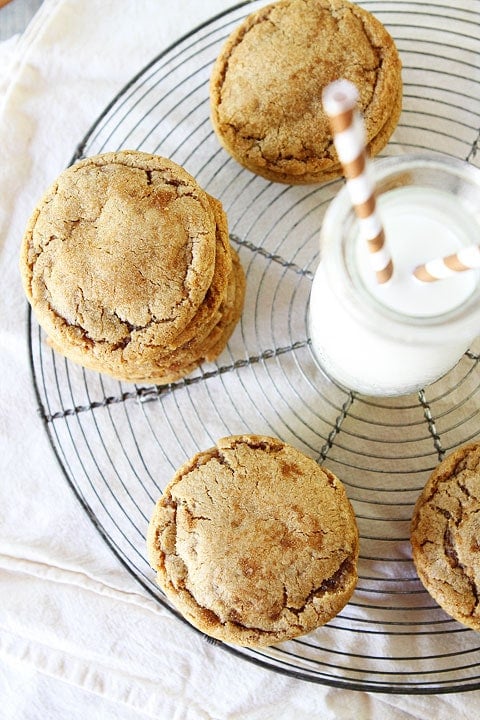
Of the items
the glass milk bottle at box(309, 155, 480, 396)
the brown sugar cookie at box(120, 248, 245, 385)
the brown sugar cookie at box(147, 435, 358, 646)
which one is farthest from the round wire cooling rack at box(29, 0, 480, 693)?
the glass milk bottle at box(309, 155, 480, 396)

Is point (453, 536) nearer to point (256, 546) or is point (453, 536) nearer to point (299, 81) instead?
point (256, 546)

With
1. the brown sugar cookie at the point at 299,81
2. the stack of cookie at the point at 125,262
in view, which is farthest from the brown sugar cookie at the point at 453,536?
the brown sugar cookie at the point at 299,81

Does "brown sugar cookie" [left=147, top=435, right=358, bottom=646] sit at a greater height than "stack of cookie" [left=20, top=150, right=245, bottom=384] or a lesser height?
lesser

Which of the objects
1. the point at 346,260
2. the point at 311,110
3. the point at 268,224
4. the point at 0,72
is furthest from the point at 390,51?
the point at 0,72

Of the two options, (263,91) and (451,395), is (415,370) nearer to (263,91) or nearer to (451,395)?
(451,395)

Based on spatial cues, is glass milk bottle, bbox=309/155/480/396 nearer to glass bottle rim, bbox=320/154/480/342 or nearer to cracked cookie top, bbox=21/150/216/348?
glass bottle rim, bbox=320/154/480/342

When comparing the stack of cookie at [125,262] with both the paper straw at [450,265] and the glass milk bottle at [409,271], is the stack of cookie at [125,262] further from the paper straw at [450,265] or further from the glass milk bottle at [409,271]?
the paper straw at [450,265]

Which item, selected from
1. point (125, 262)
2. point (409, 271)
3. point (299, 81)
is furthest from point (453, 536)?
point (299, 81)
